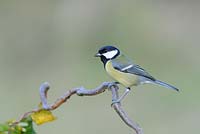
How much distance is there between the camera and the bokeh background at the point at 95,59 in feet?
10.8

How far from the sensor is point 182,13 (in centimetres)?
477

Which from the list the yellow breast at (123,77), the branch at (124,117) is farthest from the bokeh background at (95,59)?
the branch at (124,117)

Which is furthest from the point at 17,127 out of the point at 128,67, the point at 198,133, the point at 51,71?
the point at 51,71

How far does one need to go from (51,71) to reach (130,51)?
0.58m

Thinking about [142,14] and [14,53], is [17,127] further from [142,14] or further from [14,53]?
[142,14]

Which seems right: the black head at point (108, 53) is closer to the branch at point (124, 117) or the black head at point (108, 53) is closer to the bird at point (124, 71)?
the bird at point (124, 71)

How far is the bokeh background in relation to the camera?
3293mm

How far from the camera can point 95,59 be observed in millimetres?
3953

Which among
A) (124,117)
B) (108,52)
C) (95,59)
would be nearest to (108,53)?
(108,52)

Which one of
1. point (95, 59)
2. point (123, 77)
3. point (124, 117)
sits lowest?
point (95, 59)

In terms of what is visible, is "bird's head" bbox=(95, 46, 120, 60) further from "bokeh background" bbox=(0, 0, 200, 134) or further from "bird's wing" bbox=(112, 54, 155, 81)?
"bokeh background" bbox=(0, 0, 200, 134)

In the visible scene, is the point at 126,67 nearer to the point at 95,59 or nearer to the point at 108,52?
the point at 108,52

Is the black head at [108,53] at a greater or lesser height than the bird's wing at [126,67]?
greater

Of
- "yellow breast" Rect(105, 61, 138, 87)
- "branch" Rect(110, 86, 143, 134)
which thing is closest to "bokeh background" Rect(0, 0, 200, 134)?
"yellow breast" Rect(105, 61, 138, 87)
